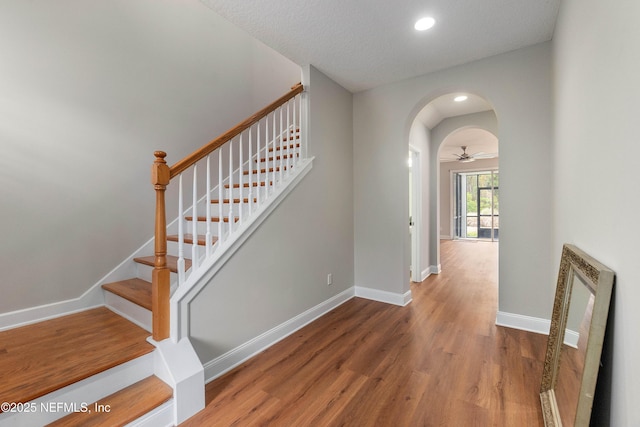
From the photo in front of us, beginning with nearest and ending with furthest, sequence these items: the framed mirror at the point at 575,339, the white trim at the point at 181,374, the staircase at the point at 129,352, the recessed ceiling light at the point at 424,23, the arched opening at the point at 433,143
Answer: the framed mirror at the point at 575,339
the staircase at the point at 129,352
the white trim at the point at 181,374
the recessed ceiling light at the point at 424,23
the arched opening at the point at 433,143

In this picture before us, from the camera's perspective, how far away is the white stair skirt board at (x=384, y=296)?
3.37m

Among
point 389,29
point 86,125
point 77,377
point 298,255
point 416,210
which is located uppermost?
point 389,29

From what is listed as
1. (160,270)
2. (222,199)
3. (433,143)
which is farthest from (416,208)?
(160,270)

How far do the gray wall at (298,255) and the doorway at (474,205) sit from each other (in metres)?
7.93

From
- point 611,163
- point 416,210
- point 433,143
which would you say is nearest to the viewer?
point 611,163

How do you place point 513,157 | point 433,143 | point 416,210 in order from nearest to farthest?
point 513,157 → point 416,210 → point 433,143

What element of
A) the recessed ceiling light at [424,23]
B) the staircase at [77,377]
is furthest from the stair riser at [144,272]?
the recessed ceiling light at [424,23]

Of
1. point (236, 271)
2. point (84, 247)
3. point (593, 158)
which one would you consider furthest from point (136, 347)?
point (593, 158)

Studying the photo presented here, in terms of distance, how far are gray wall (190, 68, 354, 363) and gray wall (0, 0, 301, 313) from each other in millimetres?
1291

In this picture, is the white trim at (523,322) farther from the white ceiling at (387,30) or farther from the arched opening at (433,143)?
the white ceiling at (387,30)

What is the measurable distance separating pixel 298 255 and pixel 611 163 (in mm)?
2283

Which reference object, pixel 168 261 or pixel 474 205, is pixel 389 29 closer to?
pixel 168 261

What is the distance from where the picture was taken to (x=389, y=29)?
7.57 feet

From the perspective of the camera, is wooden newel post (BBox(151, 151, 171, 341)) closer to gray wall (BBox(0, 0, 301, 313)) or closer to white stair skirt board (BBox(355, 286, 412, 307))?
gray wall (BBox(0, 0, 301, 313))
